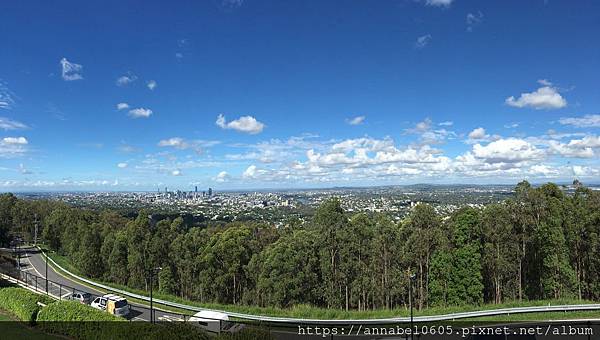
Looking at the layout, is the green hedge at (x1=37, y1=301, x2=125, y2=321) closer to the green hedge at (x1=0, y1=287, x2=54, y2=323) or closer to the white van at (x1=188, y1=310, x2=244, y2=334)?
the green hedge at (x1=0, y1=287, x2=54, y2=323)

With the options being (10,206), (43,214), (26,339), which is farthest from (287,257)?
(10,206)

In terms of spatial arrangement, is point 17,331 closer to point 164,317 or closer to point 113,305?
point 113,305

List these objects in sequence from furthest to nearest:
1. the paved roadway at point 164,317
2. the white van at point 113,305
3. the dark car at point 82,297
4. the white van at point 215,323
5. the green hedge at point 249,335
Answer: the dark car at point 82,297 < the white van at point 113,305 < the paved roadway at point 164,317 < the white van at point 215,323 < the green hedge at point 249,335

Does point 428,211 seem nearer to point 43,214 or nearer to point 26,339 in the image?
point 26,339

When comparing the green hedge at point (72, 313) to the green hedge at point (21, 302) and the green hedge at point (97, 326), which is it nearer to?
the green hedge at point (97, 326)

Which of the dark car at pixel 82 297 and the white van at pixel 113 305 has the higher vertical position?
the white van at pixel 113 305

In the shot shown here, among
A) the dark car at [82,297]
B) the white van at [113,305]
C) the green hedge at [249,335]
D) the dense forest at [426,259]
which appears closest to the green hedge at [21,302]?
the white van at [113,305]

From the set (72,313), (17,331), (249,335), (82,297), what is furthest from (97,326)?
(82,297)
